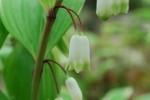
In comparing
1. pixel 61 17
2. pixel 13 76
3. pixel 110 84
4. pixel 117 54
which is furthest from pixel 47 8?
pixel 117 54

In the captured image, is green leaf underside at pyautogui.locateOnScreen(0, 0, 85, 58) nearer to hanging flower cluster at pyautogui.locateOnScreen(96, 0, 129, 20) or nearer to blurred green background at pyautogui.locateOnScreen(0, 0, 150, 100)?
hanging flower cluster at pyautogui.locateOnScreen(96, 0, 129, 20)

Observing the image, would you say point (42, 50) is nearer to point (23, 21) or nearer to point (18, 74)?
point (23, 21)

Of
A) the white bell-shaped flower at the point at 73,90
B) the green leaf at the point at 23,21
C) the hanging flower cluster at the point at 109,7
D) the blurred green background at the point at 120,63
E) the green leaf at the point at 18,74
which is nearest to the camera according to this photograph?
the hanging flower cluster at the point at 109,7

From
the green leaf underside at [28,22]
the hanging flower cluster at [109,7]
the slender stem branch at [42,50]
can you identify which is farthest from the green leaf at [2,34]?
the hanging flower cluster at [109,7]

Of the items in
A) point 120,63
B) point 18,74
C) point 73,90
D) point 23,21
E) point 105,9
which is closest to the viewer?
point 105,9

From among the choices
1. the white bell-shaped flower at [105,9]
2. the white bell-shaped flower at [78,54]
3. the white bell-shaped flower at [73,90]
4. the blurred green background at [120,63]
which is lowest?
the blurred green background at [120,63]

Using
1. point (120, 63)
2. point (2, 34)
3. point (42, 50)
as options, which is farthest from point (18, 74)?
point (120, 63)

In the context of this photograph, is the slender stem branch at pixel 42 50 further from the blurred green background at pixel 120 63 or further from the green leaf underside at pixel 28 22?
the blurred green background at pixel 120 63
